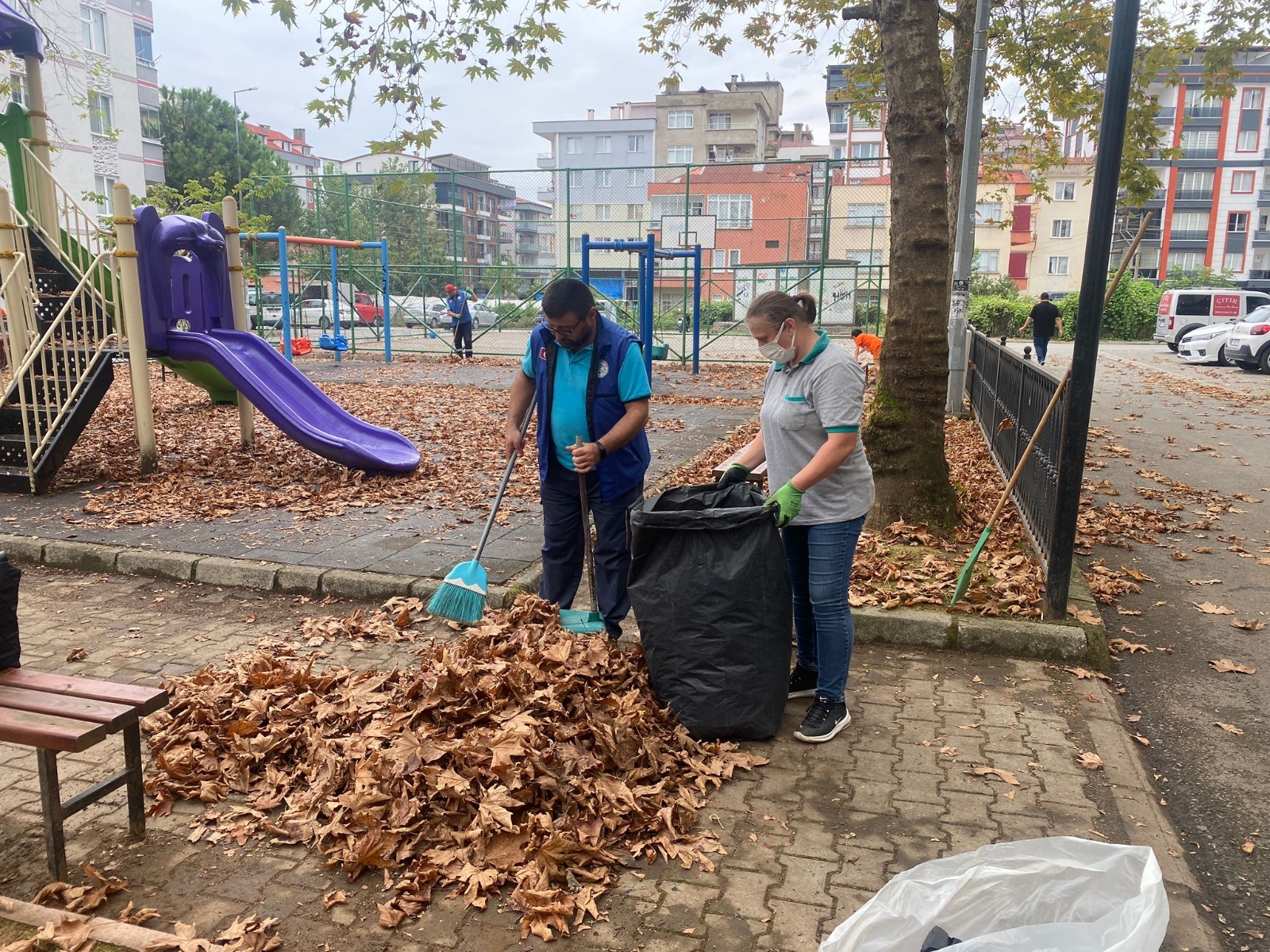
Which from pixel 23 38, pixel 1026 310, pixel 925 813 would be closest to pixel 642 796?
pixel 925 813

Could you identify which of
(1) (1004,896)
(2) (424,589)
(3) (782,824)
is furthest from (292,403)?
(1) (1004,896)

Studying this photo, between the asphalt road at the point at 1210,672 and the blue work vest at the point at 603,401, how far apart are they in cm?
255

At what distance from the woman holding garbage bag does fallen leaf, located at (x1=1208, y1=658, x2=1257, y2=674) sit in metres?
2.27

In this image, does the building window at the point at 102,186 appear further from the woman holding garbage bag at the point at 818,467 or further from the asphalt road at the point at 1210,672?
the woman holding garbage bag at the point at 818,467

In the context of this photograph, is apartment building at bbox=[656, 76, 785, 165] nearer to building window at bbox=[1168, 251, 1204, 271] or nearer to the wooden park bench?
building window at bbox=[1168, 251, 1204, 271]

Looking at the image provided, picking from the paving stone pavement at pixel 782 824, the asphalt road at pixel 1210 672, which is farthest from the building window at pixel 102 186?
the paving stone pavement at pixel 782 824

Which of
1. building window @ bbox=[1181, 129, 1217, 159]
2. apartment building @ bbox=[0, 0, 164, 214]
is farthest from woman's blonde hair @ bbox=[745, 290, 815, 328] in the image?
building window @ bbox=[1181, 129, 1217, 159]

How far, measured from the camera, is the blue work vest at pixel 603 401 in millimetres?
4391

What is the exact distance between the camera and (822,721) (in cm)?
388

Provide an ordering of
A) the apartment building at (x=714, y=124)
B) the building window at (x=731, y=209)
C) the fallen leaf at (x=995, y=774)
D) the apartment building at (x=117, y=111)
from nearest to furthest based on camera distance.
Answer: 1. the fallen leaf at (x=995, y=774)
2. the building window at (x=731, y=209)
3. the apartment building at (x=117, y=111)
4. the apartment building at (x=714, y=124)

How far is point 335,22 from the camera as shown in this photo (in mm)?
6059

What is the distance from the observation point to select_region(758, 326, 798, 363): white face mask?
12.1ft

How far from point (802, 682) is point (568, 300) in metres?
2.05

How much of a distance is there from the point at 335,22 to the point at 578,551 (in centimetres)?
394
